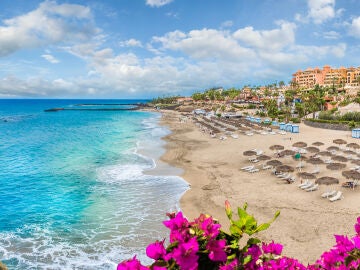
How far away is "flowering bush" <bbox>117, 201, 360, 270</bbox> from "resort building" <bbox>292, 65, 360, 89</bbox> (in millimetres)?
125446

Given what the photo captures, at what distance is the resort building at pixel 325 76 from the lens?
11960cm

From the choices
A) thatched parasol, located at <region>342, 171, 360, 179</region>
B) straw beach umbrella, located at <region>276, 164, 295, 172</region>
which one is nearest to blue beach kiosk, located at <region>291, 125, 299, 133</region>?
straw beach umbrella, located at <region>276, 164, 295, 172</region>

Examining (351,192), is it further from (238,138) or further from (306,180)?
(238,138)


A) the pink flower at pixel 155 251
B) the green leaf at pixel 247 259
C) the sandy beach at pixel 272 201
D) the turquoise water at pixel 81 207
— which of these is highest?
the pink flower at pixel 155 251

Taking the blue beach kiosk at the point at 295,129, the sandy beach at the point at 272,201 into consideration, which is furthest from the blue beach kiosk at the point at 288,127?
the sandy beach at the point at 272,201

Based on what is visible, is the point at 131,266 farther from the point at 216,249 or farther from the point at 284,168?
the point at 284,168

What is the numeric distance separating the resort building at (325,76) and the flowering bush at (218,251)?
125 metres

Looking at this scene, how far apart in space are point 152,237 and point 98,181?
11964 millimetres

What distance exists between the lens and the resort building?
119600 mm

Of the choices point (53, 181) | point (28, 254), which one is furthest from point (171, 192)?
point (53, 181)

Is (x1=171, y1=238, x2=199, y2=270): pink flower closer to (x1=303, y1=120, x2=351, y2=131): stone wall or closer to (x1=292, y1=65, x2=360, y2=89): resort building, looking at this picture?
(x1=303, y1=120, x2=351, y2=131): stone wall

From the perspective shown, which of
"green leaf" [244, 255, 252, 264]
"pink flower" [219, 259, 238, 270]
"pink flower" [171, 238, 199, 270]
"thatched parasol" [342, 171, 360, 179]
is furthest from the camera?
"thatched parasol" [342, 171, 360, 179]

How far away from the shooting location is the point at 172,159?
106ft

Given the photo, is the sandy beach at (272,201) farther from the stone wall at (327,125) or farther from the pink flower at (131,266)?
the stone wall at (327,125)
